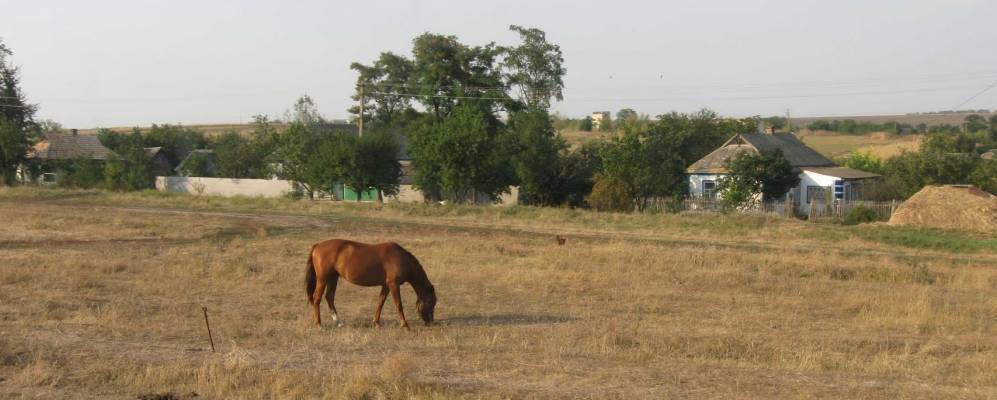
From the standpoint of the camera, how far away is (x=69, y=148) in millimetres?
78750

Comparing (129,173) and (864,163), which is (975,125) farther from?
(129,173)

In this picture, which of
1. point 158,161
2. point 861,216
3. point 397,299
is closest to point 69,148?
point 158,161

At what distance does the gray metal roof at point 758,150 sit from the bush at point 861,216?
10806mm

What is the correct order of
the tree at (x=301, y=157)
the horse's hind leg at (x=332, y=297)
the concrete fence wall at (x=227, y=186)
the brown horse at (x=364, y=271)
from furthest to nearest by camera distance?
the concrete fence wall at (x=227, y=186) < the tree at (x=301, y=157) < the brown horse at (x=364, y=271) < the horse's hind leg at (x=332, y=297)

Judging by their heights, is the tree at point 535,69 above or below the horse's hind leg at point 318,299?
above

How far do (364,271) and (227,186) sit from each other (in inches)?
2240

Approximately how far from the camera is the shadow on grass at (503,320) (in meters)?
14.9

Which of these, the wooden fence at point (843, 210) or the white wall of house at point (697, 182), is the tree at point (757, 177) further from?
the white wall of house at point (697, 182)

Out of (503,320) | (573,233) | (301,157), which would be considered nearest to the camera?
(503,320)

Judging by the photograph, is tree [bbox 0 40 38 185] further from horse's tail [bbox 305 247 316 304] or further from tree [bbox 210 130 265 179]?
horse's tail [bbox 305 247 316 304]

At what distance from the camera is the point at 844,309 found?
17500mm

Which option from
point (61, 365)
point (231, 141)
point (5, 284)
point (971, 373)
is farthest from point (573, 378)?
point (231, 141)

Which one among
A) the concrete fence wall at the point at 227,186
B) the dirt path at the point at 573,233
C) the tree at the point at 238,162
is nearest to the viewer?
the dirt path at the point at 573,233

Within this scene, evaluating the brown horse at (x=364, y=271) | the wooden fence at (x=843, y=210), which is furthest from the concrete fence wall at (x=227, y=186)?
the brown horse at (x=364, y=271)
